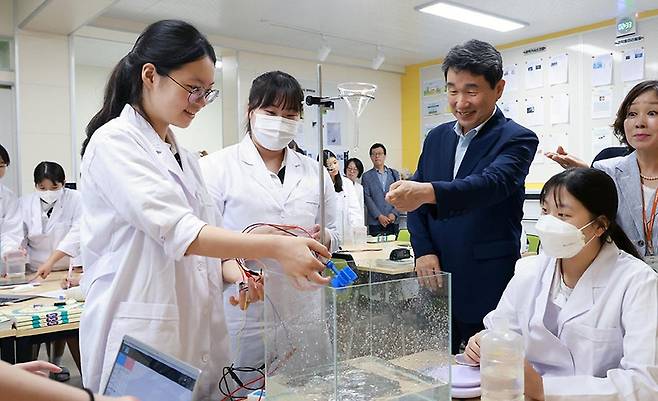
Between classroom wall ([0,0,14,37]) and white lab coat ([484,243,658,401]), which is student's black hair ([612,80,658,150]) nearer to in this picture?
white lab coat ([484,243,658,401])

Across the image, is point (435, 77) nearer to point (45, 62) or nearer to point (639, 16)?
point (639, 16)

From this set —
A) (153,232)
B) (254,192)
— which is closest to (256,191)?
(254,192)

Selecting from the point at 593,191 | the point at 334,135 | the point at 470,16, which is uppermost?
the point at 470,16

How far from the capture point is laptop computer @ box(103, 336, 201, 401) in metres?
0.93

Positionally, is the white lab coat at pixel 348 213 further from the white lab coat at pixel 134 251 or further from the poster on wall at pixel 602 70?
the white lab coat at pixel 134 251

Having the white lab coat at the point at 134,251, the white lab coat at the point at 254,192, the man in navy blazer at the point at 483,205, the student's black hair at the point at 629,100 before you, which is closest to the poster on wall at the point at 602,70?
the student's black hair at the point at 629,100

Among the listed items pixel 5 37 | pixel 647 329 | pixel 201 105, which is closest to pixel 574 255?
pixel 647 329

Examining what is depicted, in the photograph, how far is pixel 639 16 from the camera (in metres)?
5.44

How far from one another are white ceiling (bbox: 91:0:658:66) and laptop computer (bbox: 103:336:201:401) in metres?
4.40

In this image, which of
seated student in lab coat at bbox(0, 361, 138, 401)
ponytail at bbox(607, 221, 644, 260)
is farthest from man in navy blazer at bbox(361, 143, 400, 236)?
seated student in lab coat at bbox(0, 361, 138, 401)

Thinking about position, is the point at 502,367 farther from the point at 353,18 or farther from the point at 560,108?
the point at 560,108

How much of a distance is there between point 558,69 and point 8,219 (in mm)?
5403

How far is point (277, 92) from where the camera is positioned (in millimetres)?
1850

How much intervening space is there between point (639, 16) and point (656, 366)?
5.23 m
